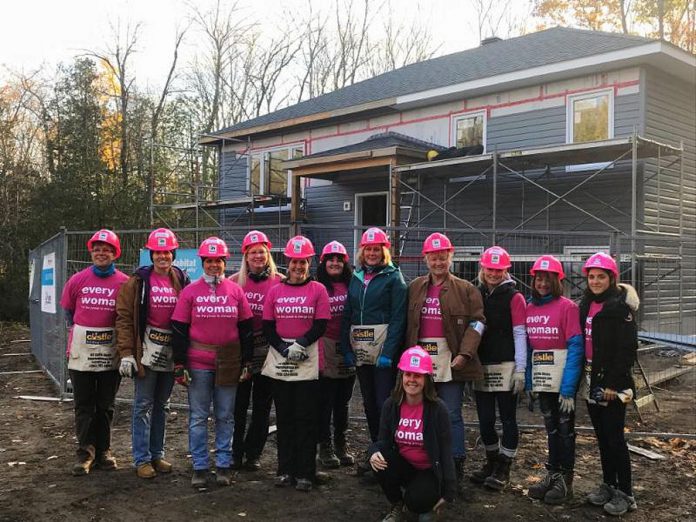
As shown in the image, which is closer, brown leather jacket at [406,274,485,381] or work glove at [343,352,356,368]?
brown leather jacket at [406,274,485,381]

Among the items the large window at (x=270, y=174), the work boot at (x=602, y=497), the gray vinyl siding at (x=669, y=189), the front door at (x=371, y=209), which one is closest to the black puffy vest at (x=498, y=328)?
the work boot at (x=602, y=497)

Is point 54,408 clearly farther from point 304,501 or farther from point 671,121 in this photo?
point 671,121

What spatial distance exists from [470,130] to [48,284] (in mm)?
9779

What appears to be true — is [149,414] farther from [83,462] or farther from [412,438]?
[412,438]

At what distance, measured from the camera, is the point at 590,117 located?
42.9 feet

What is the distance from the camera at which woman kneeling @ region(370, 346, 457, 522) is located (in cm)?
406

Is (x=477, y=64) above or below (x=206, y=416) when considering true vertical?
above

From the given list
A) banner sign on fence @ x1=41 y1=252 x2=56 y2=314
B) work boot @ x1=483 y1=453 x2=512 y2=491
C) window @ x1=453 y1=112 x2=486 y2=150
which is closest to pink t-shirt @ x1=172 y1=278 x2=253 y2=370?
work boot @ x1=483 y1=453 x2=512 y2=491

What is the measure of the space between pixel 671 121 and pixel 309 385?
1131cm

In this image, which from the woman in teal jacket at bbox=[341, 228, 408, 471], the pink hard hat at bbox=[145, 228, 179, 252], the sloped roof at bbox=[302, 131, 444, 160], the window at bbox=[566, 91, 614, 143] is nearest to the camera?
the woman in teal jacket at bbox=[341, 228, 408, 471]

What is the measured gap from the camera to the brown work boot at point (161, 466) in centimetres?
520

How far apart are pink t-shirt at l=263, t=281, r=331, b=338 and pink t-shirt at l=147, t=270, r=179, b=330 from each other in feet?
2.57

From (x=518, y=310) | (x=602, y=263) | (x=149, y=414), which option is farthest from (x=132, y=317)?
(x=602, y=263)

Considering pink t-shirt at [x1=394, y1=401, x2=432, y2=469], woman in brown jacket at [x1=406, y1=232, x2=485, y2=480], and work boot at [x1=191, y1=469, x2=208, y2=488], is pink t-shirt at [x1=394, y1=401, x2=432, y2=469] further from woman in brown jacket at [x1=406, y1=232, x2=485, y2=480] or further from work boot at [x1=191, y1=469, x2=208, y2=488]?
work boot at [x1=191, y1=469, x2=208, y2=488]
